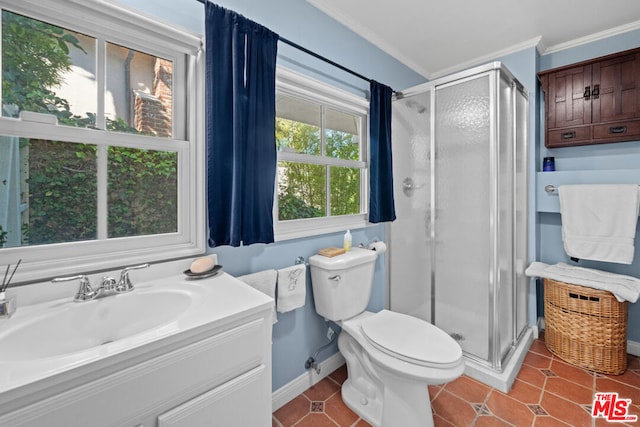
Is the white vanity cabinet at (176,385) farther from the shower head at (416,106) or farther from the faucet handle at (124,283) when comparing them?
the shower head at (416,106)

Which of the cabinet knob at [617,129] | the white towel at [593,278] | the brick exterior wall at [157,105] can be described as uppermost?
the cabinet knob at [617,129]

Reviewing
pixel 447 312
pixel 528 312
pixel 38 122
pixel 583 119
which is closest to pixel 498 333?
pixel 447 312

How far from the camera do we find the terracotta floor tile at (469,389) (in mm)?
1649

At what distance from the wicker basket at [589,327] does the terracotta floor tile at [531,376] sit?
1.04 ft

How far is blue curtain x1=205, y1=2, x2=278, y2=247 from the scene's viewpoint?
4.04ft

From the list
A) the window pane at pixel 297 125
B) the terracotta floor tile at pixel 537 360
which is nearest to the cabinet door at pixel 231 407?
the window pane at pixel 297 125

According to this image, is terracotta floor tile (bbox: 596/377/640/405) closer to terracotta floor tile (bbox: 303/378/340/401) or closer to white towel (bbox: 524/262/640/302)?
white towel (bbox: 524/262/640/302)

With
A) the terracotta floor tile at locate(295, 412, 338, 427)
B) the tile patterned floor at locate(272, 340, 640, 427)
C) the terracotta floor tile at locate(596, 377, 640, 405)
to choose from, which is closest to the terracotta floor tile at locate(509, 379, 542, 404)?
the tile patterned floor at locate(272, 340, 640, 427)

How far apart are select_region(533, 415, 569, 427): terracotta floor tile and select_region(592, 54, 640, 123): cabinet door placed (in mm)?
2070

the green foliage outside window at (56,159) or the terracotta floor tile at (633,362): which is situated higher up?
the green foliage outside window at (56,159)

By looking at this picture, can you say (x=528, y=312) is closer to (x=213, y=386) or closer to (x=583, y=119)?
(x=583, y=119)

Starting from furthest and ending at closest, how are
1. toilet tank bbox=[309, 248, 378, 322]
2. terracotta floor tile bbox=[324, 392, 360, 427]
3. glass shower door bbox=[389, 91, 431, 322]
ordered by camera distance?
glass shower door bbox=[389, 91, 431, 322] → toilet tank bbox=[309, 248, 378, 322] → terracotta floor tile bbox=[324, 392, 360, 427]

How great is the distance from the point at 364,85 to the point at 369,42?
0.35 meters

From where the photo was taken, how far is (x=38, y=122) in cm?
97
